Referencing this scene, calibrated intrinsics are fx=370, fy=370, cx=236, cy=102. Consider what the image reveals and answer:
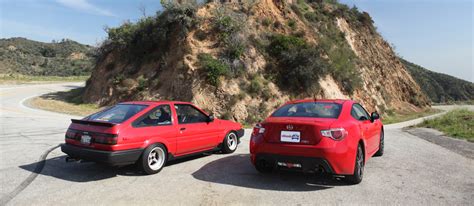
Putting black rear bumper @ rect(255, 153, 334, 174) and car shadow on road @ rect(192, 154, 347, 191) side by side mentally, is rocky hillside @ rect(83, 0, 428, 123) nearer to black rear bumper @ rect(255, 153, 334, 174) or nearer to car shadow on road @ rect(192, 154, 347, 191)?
car shadow on road @ rect(192, 154, 347, 191)

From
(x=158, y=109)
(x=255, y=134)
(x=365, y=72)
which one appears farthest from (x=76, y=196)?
(x=365, y=72)

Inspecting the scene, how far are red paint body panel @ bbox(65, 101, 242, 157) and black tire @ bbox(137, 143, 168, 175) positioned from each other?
0.09 m

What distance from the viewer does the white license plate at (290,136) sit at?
5.94 meters

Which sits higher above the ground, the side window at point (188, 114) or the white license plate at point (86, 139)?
the side window at point (188, 114)

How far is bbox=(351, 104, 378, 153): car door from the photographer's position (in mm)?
6781

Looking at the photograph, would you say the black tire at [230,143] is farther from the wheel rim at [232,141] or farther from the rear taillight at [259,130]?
the rear taillight at [259,130]

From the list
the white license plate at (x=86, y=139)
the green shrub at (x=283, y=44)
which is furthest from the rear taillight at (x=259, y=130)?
the green shrub at (x=283, y=44)

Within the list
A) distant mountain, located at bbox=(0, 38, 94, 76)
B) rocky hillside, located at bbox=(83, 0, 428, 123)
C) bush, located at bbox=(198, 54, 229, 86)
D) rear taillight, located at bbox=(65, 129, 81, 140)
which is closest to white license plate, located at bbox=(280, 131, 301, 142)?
rear taillight, located at bbox=(65, 129, 81, 140)

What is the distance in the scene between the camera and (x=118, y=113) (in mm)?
7203

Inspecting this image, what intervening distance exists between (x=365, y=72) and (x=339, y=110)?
2697 centimetres

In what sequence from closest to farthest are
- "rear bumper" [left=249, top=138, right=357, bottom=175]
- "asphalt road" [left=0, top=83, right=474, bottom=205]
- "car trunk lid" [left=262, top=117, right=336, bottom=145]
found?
"asphalt road" [left=0, top=83, right=474, bottom=205] → "rear bumper" [left=249, top=138, right=357, bottom=175] → "car trunk lid" [left=262, top=117, right=336, bottom=145]

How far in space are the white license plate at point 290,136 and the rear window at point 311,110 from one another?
0.65 m

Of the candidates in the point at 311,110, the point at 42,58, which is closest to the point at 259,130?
the point at 311,110

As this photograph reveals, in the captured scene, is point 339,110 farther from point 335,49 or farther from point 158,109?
point 335,49
